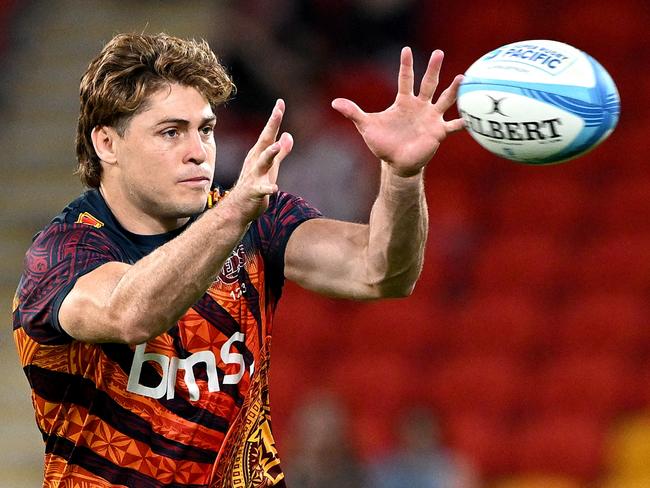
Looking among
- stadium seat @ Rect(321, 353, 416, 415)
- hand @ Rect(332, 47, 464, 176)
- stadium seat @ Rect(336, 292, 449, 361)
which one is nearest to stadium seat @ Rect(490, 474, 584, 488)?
stadium seat @ Rect(321, 353, 416, 415)

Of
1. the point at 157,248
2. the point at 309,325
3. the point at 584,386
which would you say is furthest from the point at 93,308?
the point at 309,325

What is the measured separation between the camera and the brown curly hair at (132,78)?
3.90 m

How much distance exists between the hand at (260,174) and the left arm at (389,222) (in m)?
0.31

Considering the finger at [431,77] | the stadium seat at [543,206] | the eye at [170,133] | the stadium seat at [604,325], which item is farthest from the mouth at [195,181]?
the stadium seat at [543,206]

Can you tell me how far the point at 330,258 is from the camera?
4059mm

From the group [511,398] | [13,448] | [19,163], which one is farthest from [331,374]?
[19,163]

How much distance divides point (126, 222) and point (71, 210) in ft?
0.60

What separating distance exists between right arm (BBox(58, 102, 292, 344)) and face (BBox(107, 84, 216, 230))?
0.47 meters

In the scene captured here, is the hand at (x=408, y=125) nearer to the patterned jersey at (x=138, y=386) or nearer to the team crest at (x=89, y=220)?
the patterned jersey at (x=138, y=386)

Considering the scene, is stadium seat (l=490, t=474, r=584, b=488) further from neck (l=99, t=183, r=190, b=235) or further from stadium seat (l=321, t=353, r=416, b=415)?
neck (l=99, t=183, r=190, b=235)

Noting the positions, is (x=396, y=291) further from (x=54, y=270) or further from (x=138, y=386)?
(x=54, y=270)

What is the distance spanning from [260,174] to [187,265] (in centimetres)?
32

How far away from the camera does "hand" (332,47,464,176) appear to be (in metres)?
3.63

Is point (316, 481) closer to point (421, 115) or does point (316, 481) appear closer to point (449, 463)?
point (449, 463)
